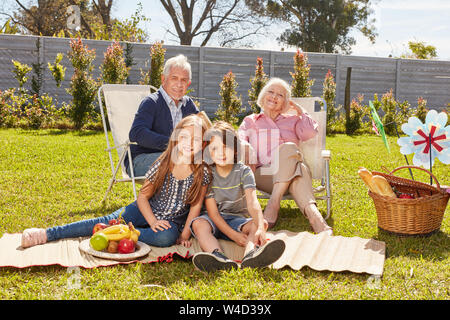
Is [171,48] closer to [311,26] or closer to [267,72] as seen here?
[267,72]

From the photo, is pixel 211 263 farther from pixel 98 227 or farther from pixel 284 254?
pixel 98 227

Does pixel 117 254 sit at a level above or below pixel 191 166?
below

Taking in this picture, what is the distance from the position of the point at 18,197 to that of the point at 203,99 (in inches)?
287

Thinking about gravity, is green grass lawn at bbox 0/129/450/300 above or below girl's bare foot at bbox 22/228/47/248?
below

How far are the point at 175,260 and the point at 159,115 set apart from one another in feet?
4.27

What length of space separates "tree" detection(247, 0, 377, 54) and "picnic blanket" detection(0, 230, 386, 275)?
16977 millimetres

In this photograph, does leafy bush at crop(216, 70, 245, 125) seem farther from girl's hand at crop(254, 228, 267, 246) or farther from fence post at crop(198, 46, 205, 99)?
girl's hand at crop(254, 228, 267, 246)

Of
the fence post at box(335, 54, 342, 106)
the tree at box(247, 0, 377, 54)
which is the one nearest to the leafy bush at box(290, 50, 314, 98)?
the fence post at box(335, 54, 342, 106)

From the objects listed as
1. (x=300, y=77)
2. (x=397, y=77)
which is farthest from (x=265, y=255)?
(x=397, y=77)

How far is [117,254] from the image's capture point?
8.23 ft

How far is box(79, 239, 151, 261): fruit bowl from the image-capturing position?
249cm

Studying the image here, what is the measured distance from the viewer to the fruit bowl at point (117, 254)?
249 cm

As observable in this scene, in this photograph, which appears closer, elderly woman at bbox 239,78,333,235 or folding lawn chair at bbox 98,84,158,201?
elderly woman at bbox 239,78,333,235

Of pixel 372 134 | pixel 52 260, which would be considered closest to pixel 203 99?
pixel 372 134
